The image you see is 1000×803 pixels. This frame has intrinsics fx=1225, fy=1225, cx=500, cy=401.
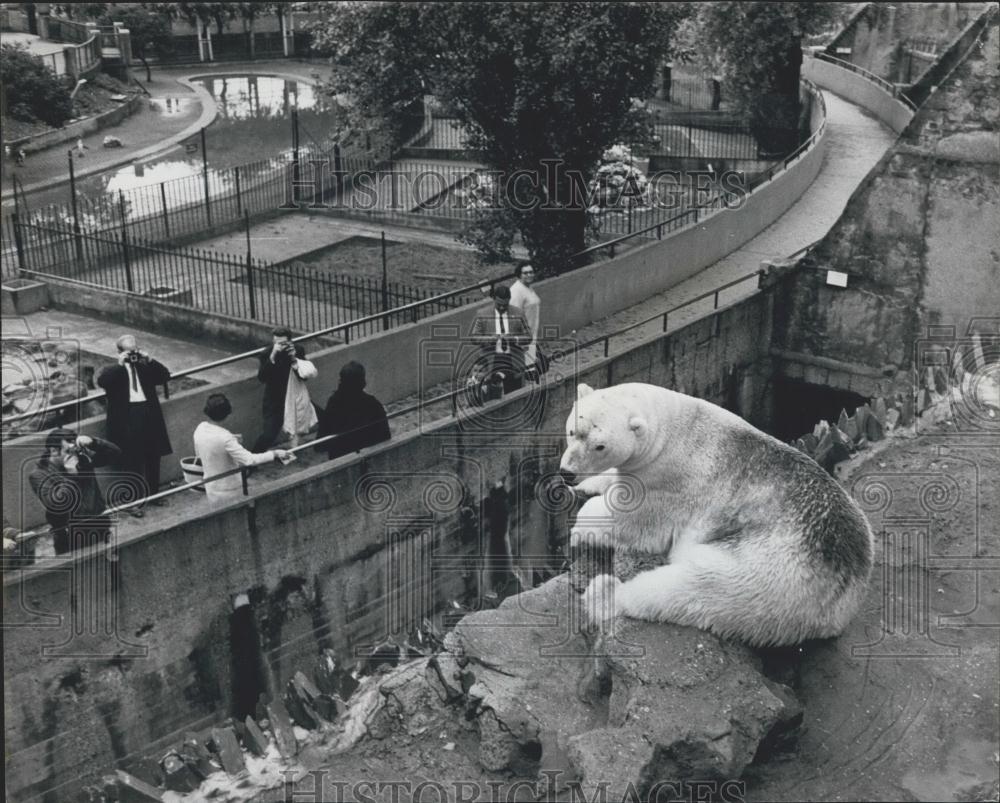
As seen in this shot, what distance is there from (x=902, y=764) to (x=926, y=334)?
13348mm

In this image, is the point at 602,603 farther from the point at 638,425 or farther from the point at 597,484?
the point at 638,425

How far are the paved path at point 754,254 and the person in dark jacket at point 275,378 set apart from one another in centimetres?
42

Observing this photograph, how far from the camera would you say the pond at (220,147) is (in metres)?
28.8

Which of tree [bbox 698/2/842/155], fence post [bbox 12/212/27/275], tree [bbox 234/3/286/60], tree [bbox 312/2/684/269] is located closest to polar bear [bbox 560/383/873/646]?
tree [bbox 312/2/684/269]

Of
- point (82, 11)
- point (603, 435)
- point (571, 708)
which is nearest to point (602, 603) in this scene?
point (571, 708)

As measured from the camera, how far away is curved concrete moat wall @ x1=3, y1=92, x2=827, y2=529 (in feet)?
42.2

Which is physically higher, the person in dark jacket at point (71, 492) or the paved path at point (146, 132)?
the person in dark jacket at point (71, 492)

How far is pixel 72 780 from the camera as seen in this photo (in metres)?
11.6

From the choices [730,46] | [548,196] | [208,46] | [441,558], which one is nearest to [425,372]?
[441,558]

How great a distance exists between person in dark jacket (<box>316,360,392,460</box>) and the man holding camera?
1.50 ft

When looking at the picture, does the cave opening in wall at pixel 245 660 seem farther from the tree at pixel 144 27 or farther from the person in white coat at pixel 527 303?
the tree at pixel 144 27

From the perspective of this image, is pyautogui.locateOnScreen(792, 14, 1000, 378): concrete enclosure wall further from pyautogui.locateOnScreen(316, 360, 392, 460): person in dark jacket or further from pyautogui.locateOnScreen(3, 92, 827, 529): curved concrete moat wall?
pyautogui.locateOnScreen(316, 360, 392, 460): person in dark jacket

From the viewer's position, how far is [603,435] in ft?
26.7

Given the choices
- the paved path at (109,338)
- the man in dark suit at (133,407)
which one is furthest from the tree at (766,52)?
the man in dark suit at (133,407)
